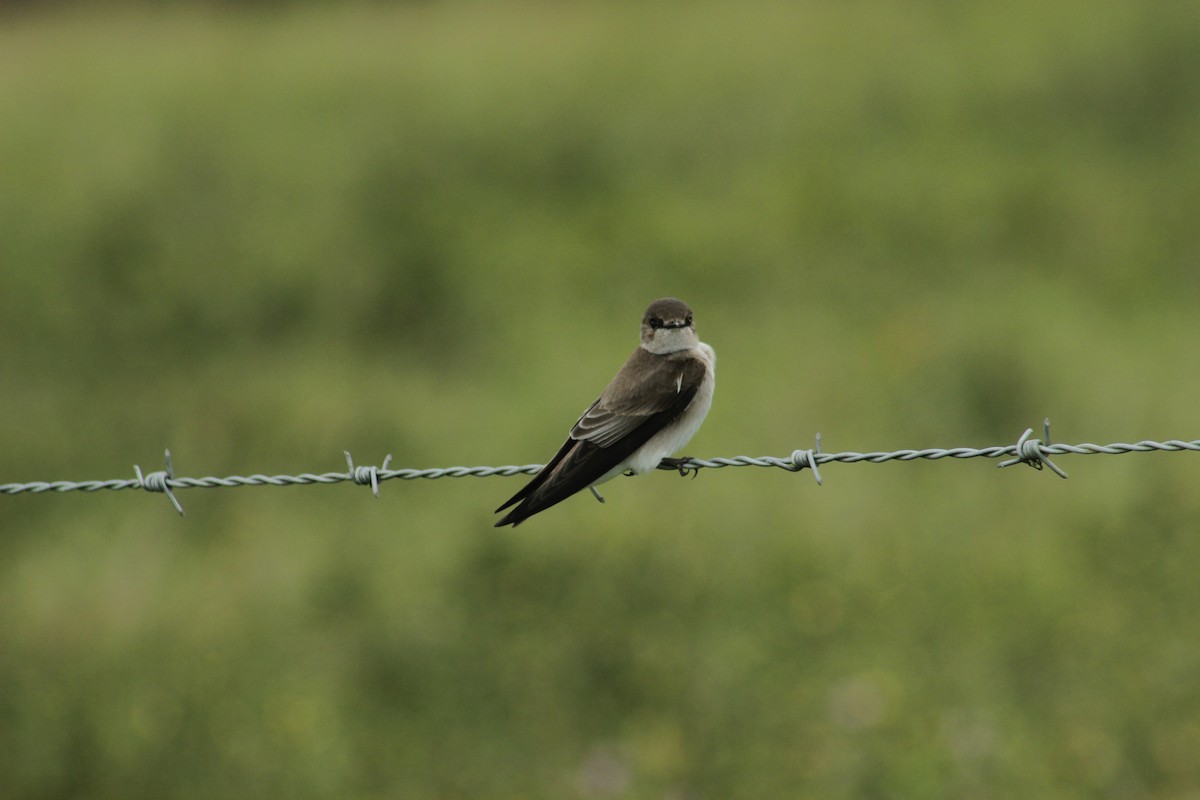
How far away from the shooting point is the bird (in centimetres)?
489

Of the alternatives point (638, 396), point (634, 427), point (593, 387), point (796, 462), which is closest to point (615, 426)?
point (634, 427)

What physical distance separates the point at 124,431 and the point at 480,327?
9.57 ft

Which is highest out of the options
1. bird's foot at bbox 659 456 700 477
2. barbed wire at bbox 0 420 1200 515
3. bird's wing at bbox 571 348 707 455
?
bird's wing at bbox 571 348 707 455

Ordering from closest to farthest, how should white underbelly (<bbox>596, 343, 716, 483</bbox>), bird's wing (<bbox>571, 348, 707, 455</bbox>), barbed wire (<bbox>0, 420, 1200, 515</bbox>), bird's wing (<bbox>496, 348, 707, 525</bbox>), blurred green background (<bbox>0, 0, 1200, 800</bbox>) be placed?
barbed wire (<bbox>0, 420, 1200, 515</bbox>), bird's wing (<bbox>496, 348, 707, 525</bbox>), bird's wing (<bbox>571, 348, 707, 455</bbox>), white underbelly (<bbox>596, 343, 716, 483</bbox>), blurred green background (<bbox>0, 0, 1200, 800</bbox>)

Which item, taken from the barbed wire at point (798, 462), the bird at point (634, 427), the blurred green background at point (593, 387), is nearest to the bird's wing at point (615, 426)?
the bird at point (634, 427)

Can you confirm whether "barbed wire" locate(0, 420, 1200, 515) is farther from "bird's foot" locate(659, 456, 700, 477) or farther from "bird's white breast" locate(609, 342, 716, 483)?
"bird's white breast" locate(609, 342, 716, 483)

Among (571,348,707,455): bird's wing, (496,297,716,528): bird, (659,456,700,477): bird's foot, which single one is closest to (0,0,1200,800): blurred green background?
(659,456,700,477): bird's foot

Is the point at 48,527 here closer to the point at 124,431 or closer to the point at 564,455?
the point at 124,431

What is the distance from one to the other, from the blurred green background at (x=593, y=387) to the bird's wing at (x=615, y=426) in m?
2.09

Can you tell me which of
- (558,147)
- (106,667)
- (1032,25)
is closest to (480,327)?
(558,147)

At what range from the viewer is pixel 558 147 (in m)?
13.4

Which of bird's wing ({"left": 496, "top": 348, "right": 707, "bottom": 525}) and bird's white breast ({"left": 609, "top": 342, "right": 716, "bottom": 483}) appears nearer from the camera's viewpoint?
bird's wing ({"left": 496, "top": 348, "right": 707, "bottom": 525})

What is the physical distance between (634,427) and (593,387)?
4.91 m

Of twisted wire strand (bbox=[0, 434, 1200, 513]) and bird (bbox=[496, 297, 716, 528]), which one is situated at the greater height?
bird (bbox=[496, 297, 716, 528])
